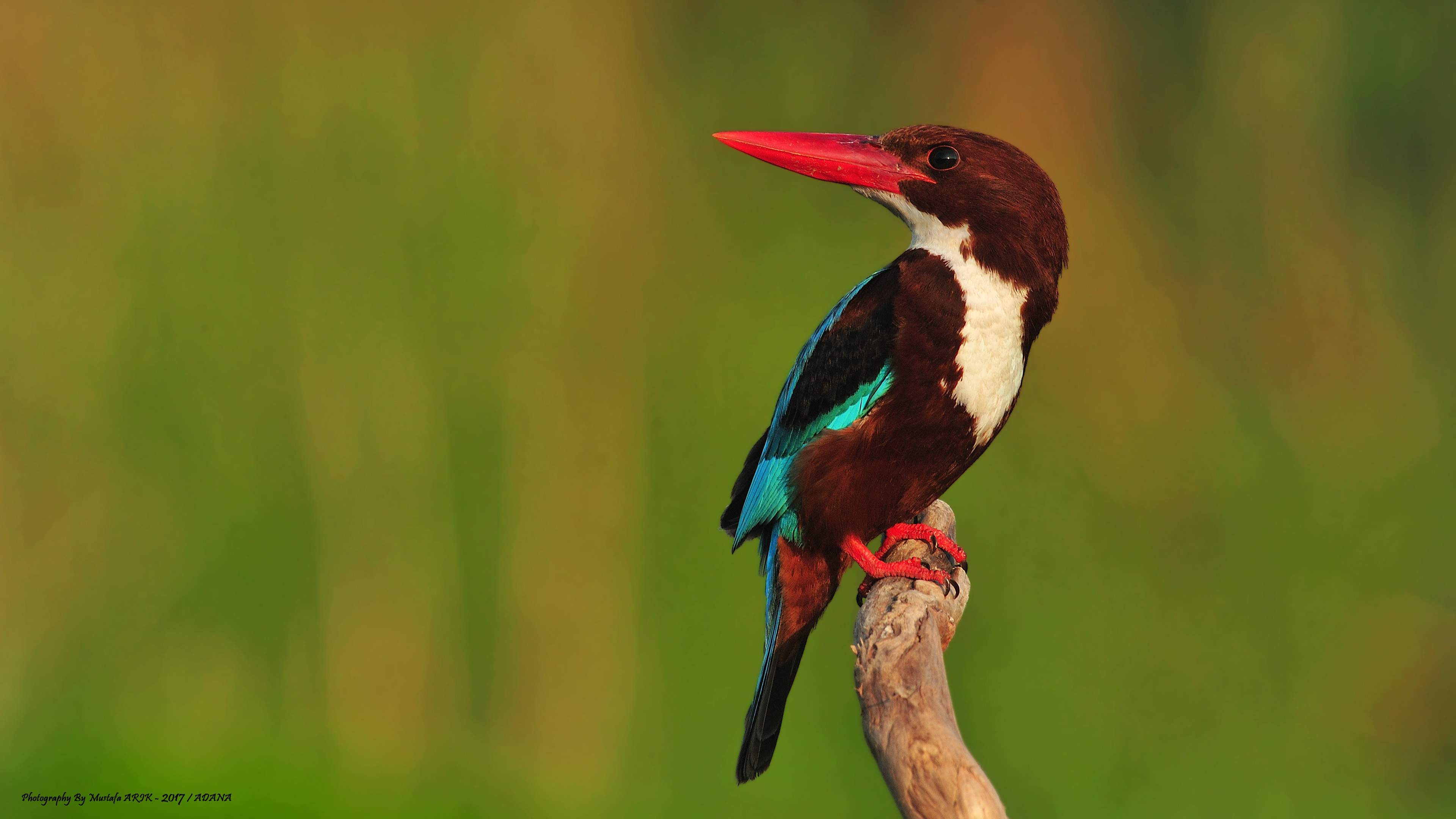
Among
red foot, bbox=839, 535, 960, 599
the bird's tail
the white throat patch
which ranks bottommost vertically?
the bird's tail

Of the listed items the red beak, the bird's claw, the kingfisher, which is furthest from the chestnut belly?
the red beak

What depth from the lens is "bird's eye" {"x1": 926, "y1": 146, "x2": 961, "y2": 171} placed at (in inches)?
66.1

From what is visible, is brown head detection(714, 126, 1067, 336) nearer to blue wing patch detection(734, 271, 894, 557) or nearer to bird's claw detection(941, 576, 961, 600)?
blue wing patch detection(734, 271, 894, 557)

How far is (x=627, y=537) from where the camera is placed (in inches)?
122

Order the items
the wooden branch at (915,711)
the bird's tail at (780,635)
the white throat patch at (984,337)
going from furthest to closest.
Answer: the bird's tail at (780,635), the white throat patch at (984,337), the wooden branch at (915,711)

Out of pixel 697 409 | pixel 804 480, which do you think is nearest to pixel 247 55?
pixel 697 409

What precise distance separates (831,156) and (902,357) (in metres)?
0.37

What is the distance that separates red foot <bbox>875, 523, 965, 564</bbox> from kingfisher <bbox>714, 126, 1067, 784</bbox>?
0.12 meters

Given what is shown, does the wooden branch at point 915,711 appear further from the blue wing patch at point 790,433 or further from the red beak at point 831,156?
the red beak at point 831,156

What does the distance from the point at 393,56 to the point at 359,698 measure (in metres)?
1.89

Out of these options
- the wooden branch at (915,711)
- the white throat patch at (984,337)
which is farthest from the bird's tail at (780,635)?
the white throat patch at (984,337)

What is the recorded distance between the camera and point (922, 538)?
191 centimetres

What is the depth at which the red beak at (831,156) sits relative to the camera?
173 centimetres

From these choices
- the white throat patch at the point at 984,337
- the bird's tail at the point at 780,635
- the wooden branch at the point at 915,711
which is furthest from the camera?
the bird's tail at the point at 780,635
